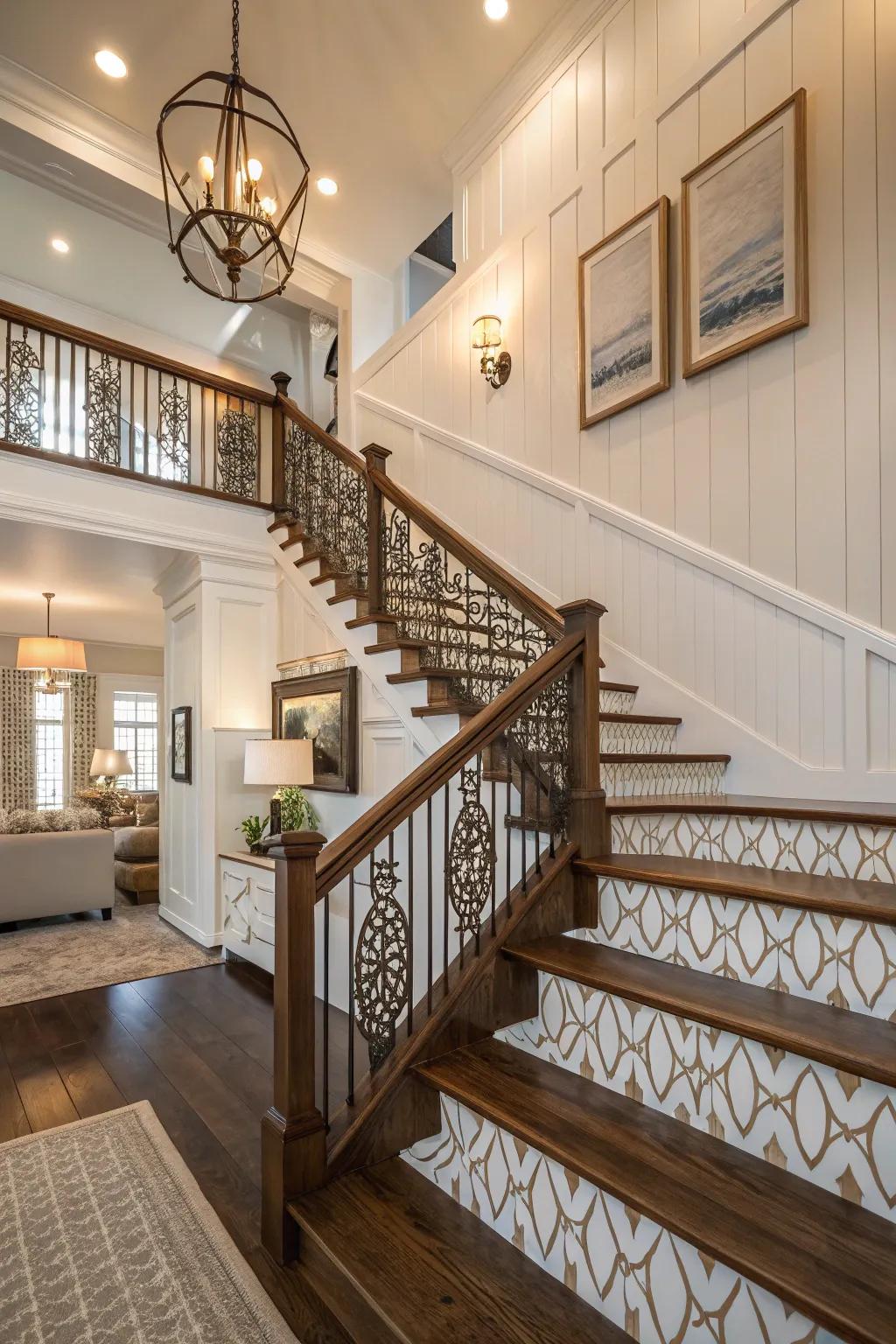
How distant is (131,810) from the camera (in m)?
9.30

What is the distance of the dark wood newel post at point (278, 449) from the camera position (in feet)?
18.6

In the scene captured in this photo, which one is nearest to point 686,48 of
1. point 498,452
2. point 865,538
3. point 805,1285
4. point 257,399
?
point 498,452

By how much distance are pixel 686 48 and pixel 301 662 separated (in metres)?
4.05

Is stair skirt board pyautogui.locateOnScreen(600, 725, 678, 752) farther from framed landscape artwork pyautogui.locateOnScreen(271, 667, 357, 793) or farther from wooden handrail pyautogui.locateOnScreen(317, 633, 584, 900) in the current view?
framed landscape artwork pyautogui.locateOnScreen(271, 667, 357, 793)

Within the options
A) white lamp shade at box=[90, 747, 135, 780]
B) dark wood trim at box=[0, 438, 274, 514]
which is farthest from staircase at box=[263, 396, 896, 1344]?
white lamp shade at box=[90, 747, 135, 780]

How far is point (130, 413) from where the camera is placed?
5.74 m

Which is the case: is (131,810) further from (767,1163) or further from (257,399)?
(767,1163)

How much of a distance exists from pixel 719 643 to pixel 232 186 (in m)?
2.77

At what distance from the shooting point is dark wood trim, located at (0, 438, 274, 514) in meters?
4.54

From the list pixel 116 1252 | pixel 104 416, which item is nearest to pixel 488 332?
pixel 104 416

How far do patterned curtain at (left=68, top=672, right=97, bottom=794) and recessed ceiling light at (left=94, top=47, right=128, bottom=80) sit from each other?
8.01 m

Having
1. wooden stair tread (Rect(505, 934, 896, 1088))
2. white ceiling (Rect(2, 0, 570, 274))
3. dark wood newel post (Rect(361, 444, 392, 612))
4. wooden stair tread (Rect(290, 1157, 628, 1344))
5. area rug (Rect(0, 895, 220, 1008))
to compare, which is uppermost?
white ceiling (Rect(2, 0, 570, 274))

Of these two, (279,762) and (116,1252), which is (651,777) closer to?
(279,762)

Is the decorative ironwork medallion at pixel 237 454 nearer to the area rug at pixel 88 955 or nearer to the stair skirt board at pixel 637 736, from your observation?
the area rug at pixel 88 955
